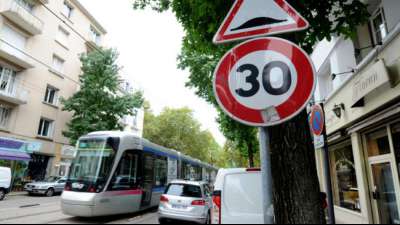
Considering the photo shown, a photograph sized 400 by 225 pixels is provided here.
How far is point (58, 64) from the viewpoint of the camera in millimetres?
25078

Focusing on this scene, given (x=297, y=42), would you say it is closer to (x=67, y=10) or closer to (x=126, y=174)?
(x=126, y=174)

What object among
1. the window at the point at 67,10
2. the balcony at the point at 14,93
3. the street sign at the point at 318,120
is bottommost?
the street sign at the point at 318,120

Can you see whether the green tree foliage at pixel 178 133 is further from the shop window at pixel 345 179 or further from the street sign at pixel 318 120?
the street sign at pixel 318 120

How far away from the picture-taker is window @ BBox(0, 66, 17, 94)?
19.7m

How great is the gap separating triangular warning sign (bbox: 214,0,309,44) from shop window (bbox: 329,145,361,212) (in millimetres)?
8875

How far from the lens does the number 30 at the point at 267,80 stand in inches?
68.1

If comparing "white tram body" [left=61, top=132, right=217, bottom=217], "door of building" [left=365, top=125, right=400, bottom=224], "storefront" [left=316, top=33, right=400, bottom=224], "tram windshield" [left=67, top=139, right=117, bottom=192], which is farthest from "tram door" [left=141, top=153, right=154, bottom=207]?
"door of building" [left=365, top=125, right=400, bottom=224]

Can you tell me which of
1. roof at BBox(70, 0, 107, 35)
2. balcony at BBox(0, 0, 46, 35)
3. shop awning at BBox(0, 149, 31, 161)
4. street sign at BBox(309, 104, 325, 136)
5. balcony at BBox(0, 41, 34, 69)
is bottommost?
street sign at BBox(309, 104, 325, 136)

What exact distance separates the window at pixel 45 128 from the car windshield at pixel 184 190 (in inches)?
693

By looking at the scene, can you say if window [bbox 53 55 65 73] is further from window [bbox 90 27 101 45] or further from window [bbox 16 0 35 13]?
window [bbox 90 27 101 45]

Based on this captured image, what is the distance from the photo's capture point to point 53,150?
23.5 m

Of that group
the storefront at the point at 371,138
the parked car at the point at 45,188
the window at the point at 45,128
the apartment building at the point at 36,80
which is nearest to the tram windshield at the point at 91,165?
the storefront at the point at 371,138

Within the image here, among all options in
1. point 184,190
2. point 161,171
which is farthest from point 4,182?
point 184,190

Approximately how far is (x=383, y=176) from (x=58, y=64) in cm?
Result: 2608
